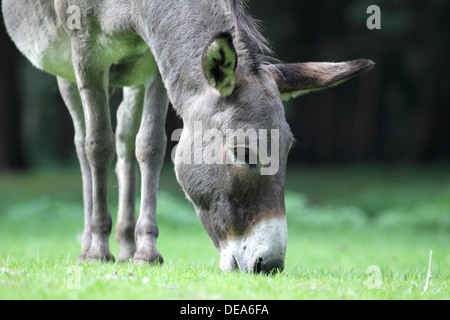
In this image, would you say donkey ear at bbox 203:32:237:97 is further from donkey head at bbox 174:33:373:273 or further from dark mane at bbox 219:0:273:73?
dark mane at bbox 219:0:273:73

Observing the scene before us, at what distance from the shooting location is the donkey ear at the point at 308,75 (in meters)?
5.23

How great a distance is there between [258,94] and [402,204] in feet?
42.6

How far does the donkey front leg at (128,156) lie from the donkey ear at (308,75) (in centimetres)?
239

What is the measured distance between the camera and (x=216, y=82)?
490cm

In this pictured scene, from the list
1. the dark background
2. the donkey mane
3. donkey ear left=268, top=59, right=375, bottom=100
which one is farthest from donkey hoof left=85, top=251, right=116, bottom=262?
the dark background

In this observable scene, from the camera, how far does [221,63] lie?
15.7 feet

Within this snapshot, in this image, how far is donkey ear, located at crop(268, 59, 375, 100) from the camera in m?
5.23

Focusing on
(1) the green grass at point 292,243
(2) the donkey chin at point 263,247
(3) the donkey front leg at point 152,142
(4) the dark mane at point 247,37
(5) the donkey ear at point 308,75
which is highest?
(4) the dark mane at point 247,37

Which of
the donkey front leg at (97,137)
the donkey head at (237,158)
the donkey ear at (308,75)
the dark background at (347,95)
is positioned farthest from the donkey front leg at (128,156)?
the dark background at (347,95)

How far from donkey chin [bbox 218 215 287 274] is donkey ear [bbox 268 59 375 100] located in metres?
1.24

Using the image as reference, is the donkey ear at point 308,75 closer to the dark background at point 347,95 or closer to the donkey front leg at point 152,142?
the donkey front leg at point 152,142

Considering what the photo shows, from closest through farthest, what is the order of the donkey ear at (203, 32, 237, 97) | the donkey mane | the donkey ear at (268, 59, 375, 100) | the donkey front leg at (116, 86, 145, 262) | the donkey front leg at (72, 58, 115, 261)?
1. the donkey ear at (203, 32, 237, 97)
2. the donkey mane
3. the donkey ear at (268, 59, 375, 100)
4. the donkey front leg at (72, 58, 115, 261)
5. the donkey front leg at (116, 86, 145, 262)

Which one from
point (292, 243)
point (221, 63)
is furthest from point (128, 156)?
point (292, 243)
